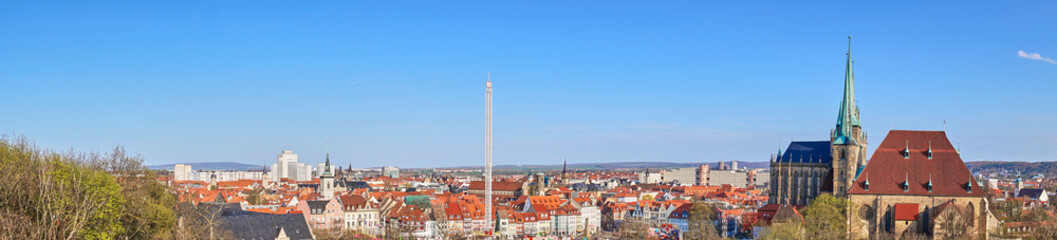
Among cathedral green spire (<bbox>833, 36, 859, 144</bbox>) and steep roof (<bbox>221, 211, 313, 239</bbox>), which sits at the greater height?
cathedral green spire (<bbox>833, 36, 859, 144</bbox>)

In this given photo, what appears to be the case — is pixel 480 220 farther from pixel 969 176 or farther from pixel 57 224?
pixel 57 224

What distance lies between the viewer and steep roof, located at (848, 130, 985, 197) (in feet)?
194

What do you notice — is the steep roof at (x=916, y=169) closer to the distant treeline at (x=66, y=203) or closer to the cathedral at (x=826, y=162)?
the cathedral at (x=826, y=162)

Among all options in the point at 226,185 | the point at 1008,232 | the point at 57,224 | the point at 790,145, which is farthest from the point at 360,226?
the point at 226,185

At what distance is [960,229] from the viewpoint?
56312mm

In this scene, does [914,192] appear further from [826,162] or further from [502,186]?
[502,186]

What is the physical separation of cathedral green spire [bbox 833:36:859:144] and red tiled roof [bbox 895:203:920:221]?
23.9ft

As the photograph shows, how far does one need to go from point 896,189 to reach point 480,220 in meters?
38.9

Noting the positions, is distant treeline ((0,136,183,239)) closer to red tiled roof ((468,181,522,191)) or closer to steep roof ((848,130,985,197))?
steep roof ((848,130,985,197))

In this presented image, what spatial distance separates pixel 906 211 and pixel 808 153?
1744cm

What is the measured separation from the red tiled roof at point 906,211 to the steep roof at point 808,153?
13.8 metres

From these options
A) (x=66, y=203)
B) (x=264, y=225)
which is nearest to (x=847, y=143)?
(x=264, y=225)

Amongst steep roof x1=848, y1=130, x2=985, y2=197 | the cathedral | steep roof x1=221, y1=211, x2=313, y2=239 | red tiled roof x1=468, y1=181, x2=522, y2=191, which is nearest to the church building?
steep roof x1=848, y1=130, x2=985, y2=197

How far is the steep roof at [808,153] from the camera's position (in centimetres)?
7469
